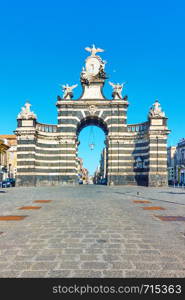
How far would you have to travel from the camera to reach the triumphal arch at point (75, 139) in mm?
40031

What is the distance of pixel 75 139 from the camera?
4250 cm

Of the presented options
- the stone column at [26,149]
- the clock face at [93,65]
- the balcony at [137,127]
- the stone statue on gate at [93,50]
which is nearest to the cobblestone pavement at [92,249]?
the stone column at [26,149]

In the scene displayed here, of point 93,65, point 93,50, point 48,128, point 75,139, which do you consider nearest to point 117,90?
point 93,65

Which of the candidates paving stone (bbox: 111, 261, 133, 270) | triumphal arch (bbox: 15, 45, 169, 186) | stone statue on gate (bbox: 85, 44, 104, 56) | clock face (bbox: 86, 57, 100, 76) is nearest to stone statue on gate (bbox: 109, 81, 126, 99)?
triumphal arch (bbox: 15, 45, 169, 186)

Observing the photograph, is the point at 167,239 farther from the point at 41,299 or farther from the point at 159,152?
the point at 159,152

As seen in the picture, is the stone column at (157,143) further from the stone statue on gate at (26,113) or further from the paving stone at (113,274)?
the paving stone at (113,274)

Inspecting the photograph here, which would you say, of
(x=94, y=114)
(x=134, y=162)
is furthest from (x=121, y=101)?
(x=134, y=162)

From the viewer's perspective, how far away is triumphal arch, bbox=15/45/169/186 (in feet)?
131

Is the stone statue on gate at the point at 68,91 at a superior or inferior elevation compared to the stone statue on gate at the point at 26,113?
superior

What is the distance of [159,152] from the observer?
131 ft

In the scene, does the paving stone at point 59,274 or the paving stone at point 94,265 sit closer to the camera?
the paving stone at point 59,274

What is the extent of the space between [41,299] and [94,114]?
133 feet

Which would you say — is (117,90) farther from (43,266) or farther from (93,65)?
(43,266)

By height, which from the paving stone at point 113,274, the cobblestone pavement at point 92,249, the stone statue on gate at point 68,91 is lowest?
the cobblestone pavement at point 92,249
